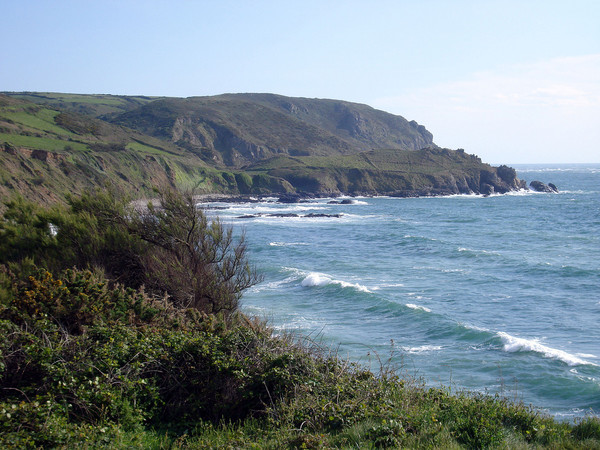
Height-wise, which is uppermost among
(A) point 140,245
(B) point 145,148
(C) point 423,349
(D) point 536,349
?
(B) point 145,148

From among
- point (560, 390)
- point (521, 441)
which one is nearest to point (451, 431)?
point (521, 441)

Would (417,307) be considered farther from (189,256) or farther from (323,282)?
(189,256)

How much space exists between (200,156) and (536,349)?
322ft

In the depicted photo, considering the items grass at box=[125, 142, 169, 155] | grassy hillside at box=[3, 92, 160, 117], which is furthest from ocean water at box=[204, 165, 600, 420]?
grassy hillside at box=[3, 92, 160, 117]

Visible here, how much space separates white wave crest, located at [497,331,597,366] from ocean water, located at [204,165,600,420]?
0.04 meters

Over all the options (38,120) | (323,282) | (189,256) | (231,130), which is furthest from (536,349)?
(231,130)

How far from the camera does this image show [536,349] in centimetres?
1506

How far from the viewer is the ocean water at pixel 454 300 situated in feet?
44.3

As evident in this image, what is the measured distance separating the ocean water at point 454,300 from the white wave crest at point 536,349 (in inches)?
1.6

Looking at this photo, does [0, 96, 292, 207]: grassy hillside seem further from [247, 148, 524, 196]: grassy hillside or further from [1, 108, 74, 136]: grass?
[247, 148, 524, 196]: grassy hillside

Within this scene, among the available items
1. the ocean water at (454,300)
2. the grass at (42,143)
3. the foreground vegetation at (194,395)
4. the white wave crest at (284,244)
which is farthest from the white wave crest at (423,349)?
the grass at (42,143)

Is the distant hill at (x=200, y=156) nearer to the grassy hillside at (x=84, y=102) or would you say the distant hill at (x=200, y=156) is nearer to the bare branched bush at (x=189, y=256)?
the grassy hillside at (x=84, y=102)

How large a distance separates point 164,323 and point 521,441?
6.10m

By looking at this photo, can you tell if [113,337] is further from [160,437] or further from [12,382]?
[160,437]
